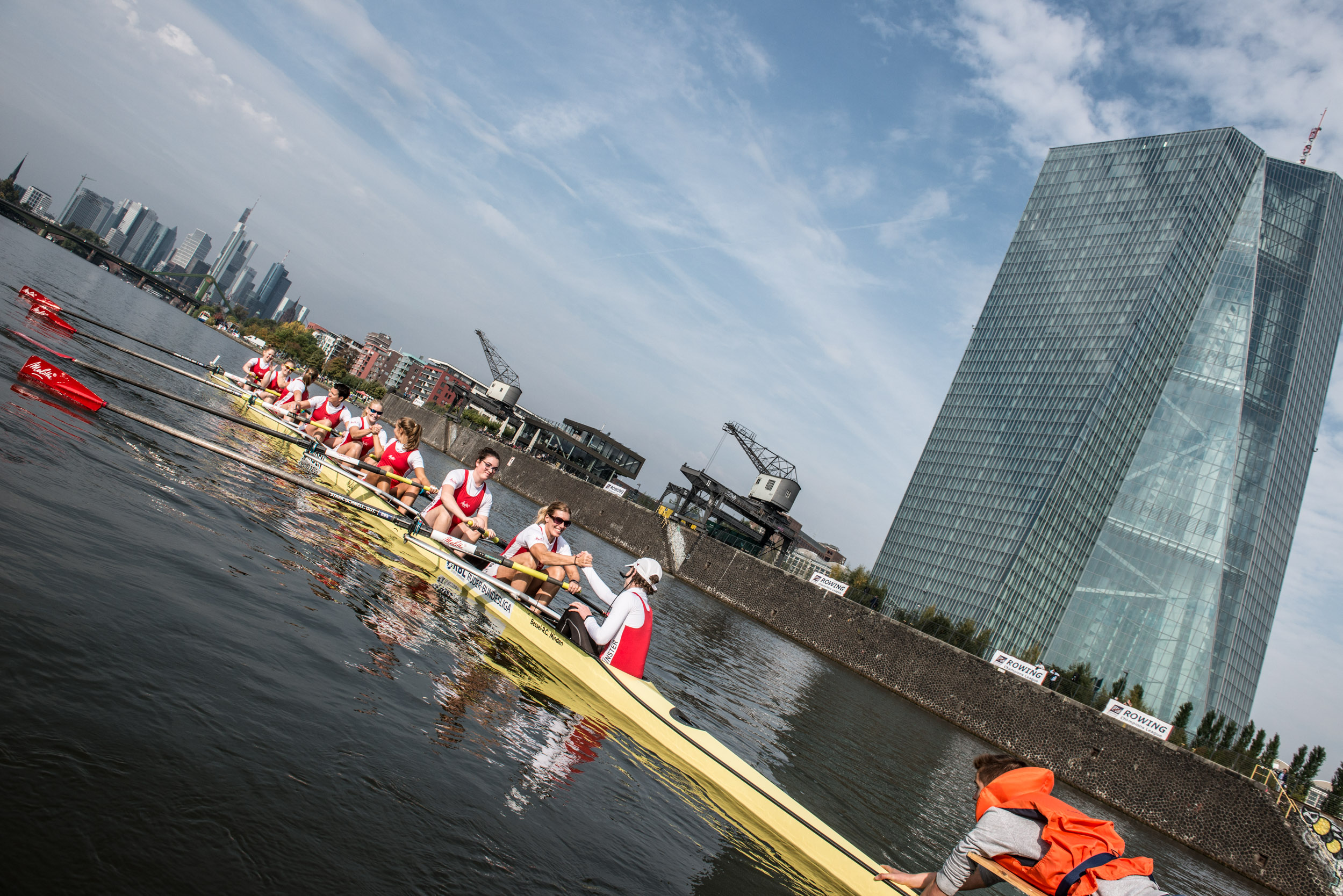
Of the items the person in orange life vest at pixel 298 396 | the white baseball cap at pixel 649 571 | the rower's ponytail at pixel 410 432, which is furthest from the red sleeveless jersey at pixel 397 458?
the white baseball cap at pixel 649 571

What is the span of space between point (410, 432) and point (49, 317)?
18.0 m

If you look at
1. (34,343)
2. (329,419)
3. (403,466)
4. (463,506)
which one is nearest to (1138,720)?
(463,506)

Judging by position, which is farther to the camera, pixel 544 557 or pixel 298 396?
pixel 298 396

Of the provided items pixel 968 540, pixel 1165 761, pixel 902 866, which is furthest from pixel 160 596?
pixel 968 540

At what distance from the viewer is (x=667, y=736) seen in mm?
8352

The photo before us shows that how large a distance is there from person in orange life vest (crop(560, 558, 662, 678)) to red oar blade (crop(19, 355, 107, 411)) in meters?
10.0

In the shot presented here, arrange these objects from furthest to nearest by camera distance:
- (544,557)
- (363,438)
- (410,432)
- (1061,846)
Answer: (363,438) → (410,432) → (544,557) → (1061,846)

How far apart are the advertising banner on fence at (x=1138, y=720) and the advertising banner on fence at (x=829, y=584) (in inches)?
526

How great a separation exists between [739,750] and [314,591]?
250 inches

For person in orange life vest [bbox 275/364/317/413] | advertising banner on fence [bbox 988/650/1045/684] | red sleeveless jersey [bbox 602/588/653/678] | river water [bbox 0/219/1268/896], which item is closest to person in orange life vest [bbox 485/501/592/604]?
river water [bbox 0/219/1268/896]

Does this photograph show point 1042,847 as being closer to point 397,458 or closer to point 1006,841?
point 1006,841

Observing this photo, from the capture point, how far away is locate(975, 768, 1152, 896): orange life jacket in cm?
482

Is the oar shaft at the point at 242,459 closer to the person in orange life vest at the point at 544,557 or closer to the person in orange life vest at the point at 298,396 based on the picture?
the person in orange life vest at the point at 544,557

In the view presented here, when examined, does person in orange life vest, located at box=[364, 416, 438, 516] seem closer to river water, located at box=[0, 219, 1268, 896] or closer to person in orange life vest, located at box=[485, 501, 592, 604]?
river water, located at box=[0, 219, 1268, 896]
